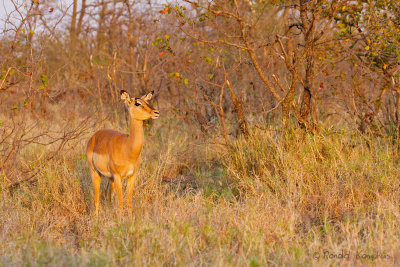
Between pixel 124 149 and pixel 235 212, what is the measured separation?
4.41 ft

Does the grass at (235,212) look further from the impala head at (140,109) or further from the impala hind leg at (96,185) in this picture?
the impala head at (140,109)

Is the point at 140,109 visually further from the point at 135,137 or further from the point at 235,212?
the point at 235,212

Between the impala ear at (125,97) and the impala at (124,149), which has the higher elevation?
the impala ear at (125,97)

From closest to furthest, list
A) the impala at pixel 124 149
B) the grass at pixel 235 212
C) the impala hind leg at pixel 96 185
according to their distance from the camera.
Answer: the grass at pixel 235 212 < the impala at pixel 124 149 < the impala hind leg at pixel 96 185

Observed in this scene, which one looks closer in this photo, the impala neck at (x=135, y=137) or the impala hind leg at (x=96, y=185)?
the impala neck at (x=135, y=137)

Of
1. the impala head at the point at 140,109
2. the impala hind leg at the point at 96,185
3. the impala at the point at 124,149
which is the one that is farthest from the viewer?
the impala hind leg at the point at 96,185

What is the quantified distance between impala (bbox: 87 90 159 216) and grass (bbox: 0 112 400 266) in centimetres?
31

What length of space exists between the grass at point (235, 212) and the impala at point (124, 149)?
307 millimetres

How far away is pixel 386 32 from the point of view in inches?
221

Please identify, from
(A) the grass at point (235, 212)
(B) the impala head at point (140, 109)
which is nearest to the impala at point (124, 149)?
(B) the impala head at point (140, 109)

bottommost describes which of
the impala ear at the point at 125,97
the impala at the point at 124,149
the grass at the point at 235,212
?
the grass at the point at 235,212

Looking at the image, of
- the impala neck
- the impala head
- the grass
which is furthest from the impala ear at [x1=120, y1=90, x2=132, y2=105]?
the grass

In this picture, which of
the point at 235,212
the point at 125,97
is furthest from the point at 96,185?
the point at 235,212

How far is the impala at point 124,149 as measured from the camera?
4.70m
